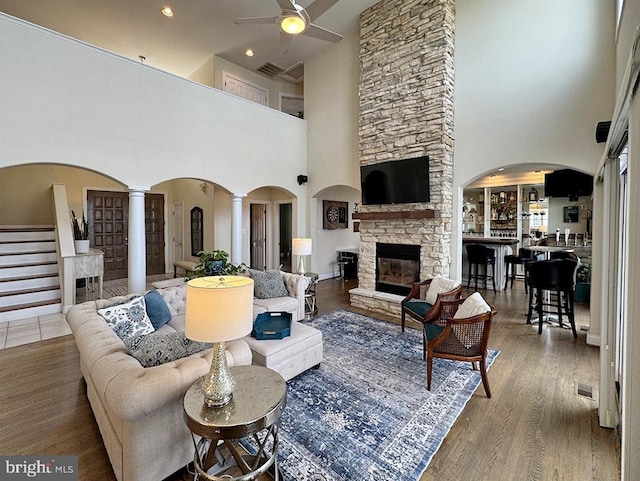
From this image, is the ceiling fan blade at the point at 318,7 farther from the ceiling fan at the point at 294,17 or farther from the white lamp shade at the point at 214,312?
the white lamp shade at the point at 214,312

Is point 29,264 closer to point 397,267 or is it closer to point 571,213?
point 397,267

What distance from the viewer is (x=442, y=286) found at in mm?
4031

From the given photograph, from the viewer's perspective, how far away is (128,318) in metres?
2.88

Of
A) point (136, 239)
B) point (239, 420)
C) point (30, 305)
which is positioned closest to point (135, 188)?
point (136, 239)

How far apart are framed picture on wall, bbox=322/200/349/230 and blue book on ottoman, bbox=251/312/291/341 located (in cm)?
514

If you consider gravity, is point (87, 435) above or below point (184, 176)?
below

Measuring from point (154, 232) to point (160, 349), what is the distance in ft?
26.5

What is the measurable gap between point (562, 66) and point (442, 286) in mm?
3514

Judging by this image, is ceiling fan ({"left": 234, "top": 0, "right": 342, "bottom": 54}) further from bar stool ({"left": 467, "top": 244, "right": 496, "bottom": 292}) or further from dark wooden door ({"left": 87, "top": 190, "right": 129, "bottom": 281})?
dark wooden door ({"left": 87, "top": 190, "right": 129, "bottom": 281})

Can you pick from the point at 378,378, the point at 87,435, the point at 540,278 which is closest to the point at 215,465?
the point at 87,435

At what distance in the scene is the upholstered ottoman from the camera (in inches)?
113

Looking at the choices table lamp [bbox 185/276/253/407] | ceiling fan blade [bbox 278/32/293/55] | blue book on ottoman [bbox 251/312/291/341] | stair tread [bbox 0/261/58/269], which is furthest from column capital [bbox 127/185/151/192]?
table lamp [bbox 185/276/253/407]

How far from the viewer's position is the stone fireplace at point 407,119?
503 centimetres

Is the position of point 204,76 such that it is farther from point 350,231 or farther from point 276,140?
point 350,231
